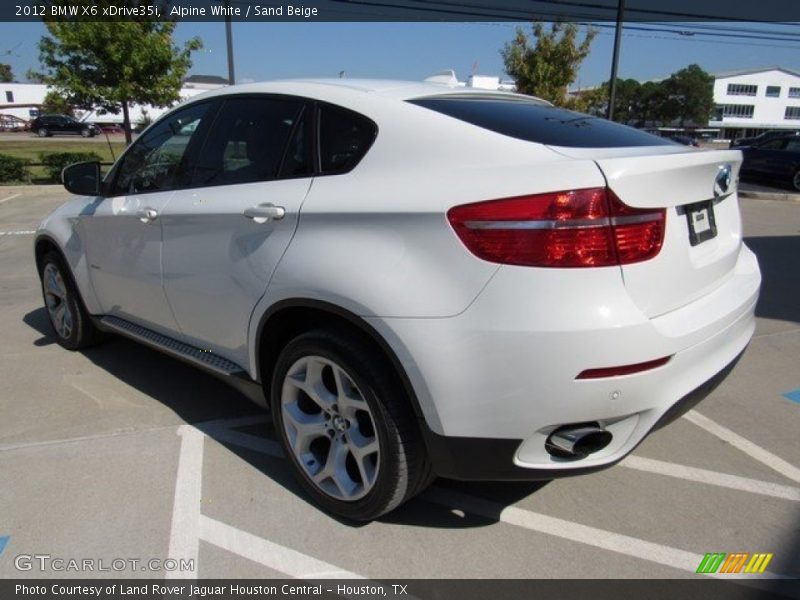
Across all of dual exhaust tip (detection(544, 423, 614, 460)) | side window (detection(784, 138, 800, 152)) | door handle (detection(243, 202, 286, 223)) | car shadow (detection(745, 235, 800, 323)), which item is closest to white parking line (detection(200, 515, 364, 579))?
dual exhaust tip (detection(544, 423, 614, 460))

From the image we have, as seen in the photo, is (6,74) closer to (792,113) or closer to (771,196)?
(771,196)

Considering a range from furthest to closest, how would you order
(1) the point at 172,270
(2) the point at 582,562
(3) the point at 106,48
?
(3) the point at 106,48
(1) the point at 172,270
(2) the point at 582,562

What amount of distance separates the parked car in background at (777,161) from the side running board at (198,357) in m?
16.6

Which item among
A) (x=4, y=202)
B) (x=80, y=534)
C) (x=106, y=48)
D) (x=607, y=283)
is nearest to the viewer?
(x=607, y=283)

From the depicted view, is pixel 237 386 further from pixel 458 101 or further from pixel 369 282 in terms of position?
pixel 458 101

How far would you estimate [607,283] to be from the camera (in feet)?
6.37

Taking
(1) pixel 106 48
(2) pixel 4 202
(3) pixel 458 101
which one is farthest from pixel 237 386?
(1) pixel 106 48

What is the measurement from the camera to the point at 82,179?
3.84 metres

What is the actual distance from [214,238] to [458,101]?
1269 millimetres

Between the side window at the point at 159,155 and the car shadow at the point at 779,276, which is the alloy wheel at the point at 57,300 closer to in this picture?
the side window at the point at 159,155

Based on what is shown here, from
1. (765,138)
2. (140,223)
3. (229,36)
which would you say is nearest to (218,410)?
(140,223)

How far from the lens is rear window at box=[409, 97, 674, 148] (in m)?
2.27

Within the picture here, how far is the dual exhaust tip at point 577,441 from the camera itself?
2053 mm

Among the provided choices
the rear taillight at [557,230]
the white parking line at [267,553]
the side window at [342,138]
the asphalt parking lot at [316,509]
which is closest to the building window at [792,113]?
the asphalt parking lot at [316,509]
